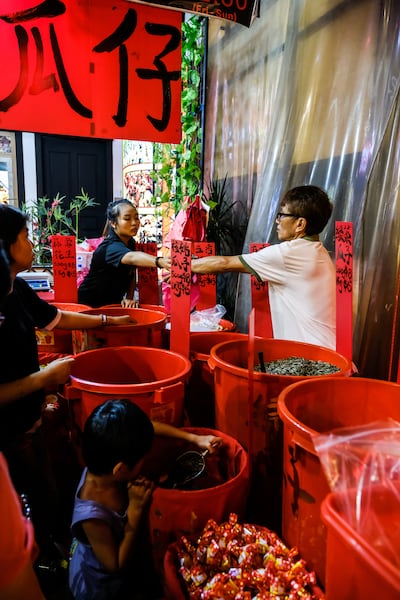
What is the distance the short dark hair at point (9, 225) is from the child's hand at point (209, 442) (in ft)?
3.08

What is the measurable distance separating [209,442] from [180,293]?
0.68m

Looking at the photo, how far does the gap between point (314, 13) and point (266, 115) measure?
0.93m

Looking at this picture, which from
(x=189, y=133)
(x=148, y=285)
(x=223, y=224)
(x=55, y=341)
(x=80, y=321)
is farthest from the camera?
(x=189, y=133)

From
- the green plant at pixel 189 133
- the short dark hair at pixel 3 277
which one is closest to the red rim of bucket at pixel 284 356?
the short dark hair at pixel 3 277

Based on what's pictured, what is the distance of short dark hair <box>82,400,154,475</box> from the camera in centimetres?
129

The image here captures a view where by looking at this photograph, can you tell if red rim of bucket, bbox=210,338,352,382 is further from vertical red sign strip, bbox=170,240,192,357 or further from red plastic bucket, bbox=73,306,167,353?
red plastic bucket, bbox=73,306,167,353

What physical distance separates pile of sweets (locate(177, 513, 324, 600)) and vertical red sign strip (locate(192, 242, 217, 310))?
156 centimetres

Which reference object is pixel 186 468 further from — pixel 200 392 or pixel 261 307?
pixel 261 307

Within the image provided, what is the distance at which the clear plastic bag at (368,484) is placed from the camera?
2.81 feet

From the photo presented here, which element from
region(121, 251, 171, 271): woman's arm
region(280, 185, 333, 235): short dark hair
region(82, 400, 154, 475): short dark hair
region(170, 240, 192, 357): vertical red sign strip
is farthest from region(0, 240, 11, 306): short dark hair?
region(121, 251, 171, 271): woman's arm

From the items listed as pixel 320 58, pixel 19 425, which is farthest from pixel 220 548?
pixel 320 58

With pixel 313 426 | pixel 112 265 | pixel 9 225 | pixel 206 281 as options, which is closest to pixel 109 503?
pixel 313 426

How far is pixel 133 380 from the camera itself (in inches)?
82.1

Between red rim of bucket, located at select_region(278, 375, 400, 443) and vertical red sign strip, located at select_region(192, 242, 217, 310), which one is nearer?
red rim of bucket, located at select_region(278, 375, 400, 443)
